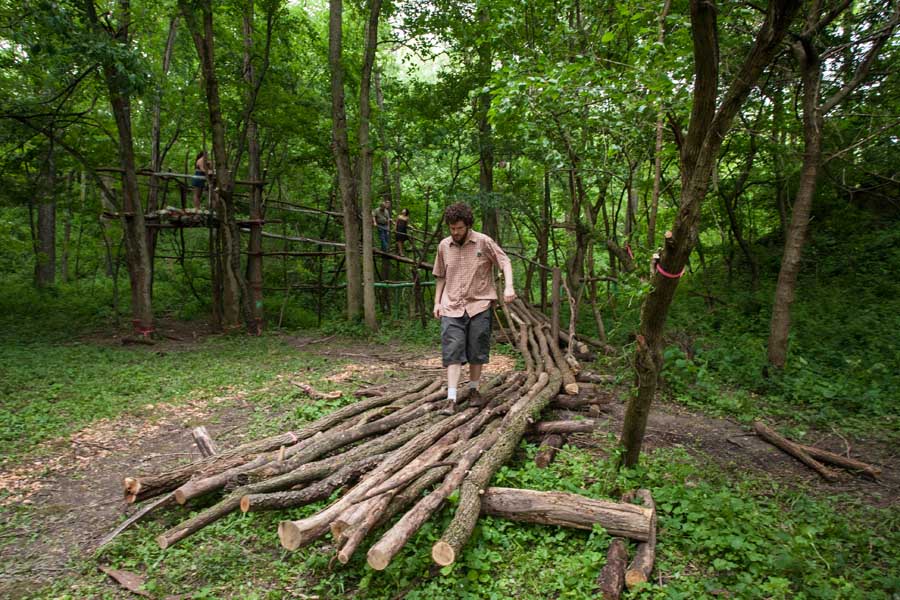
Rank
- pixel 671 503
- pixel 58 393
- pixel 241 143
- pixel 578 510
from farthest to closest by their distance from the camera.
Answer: pixel 241 143
pixel 58 393
pixel 671 503
pixel 578 510

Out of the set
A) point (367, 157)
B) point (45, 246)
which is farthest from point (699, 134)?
point (45, 246)

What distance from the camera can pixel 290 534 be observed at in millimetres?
2719

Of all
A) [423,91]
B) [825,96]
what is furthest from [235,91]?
[825,96]

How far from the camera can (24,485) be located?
13.1 ft

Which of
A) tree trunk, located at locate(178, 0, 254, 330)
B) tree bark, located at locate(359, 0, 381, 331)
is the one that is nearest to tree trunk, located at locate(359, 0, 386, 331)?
tree bark, located at locate(359, 0, 381, 331)

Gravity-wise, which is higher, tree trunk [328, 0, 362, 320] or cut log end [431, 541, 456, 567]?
tree trunk [328, 0, 362, 320]

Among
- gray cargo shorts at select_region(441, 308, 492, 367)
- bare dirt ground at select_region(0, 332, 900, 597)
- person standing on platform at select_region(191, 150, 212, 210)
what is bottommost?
bare dirt ground at select_region(0, 332, 900, 597)

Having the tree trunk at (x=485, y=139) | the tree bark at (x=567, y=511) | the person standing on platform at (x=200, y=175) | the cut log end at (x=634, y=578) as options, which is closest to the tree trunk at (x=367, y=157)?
the tree trunk at (x=485, y=139)

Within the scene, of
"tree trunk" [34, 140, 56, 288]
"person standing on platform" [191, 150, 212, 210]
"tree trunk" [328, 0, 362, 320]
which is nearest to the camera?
"tree trunk" [328, 0, 362, 320]

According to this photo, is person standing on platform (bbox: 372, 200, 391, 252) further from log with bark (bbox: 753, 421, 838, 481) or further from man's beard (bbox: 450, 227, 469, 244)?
log with bark (bbox: 753, 421, 838, 481)

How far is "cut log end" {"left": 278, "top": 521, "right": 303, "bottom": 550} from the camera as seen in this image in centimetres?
270

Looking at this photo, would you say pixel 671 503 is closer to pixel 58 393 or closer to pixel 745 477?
pixel 745 477

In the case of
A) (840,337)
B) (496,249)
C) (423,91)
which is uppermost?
(423,91)

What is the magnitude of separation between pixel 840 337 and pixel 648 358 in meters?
6.10
